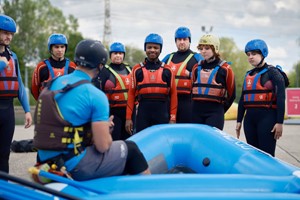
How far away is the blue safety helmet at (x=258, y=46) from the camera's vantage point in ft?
14.9

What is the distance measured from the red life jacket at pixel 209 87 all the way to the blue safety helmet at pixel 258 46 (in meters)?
0.42

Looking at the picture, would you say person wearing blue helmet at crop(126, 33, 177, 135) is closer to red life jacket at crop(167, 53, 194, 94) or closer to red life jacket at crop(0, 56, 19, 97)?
red life jacket at crop(167, 53, 194, 94)

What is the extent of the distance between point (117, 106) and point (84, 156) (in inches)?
119

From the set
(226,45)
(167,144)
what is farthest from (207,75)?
(226,45)

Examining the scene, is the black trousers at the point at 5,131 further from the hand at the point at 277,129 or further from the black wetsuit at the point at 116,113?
the hand at the point at 277,129

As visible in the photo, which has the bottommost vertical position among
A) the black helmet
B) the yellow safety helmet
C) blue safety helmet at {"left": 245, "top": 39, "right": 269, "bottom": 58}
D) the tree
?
the black helmet

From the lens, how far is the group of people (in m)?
2.69

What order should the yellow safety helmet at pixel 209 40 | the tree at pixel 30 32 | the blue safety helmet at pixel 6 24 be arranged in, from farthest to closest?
the tree at pixel 30 32 → the yellow safety helmet at pixel 209 40 → the blue safety helmet at pixel 6 24

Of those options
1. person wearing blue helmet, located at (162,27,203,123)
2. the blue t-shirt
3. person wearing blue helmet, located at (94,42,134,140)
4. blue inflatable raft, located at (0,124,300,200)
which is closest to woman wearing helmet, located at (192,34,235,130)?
person wearing blue helmet, located at (162,27,203,123)

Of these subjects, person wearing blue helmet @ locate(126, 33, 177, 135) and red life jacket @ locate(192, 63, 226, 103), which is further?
person wearing blue helmet @ locate(126, 33, 177, 135)

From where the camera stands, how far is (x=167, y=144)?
3836 millimetres

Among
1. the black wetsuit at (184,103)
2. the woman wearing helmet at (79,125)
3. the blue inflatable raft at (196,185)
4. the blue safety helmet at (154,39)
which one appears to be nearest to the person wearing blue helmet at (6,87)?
the woman wearing helmet at (79,125)

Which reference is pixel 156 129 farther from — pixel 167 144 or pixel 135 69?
pixel 135 69

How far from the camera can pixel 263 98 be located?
454 cm
